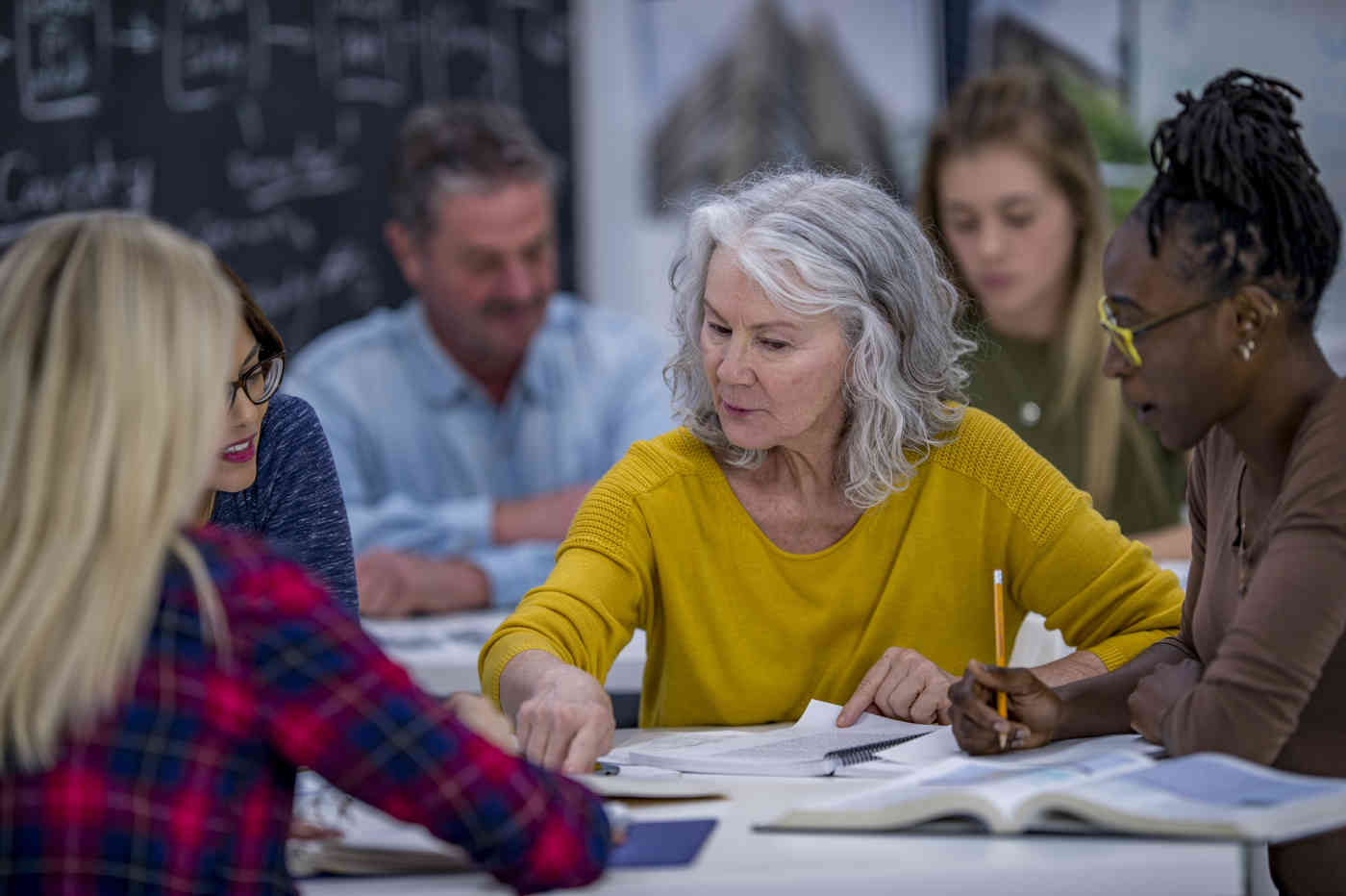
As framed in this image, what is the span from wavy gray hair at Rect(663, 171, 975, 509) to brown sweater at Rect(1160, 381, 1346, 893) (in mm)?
589

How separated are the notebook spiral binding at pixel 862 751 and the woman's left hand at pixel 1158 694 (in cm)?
26

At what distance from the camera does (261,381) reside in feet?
6.06

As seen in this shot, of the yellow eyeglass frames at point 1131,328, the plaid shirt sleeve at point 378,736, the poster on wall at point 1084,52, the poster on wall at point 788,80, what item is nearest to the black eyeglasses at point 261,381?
the plaid shirt sleeve at point 378,736

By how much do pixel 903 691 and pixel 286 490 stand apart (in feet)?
2.76

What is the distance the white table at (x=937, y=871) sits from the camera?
1.18 meters

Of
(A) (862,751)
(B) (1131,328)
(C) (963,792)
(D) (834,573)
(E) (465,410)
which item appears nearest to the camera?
(C) (963,792)

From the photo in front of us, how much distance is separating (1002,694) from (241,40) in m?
3.39

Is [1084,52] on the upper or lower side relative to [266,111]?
upper

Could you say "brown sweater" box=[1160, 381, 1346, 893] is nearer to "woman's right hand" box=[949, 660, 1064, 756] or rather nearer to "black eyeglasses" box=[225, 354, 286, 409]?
"woman's right hand" box=[949, 660, 1064, 756]

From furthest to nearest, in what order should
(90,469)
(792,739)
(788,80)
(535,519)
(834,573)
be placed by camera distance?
(788,80) < (535,519) < (834,573) < (792,739) < (90,469)

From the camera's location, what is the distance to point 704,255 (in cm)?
209

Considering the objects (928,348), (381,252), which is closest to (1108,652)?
(928,348)

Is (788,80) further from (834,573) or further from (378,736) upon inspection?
(378,736)

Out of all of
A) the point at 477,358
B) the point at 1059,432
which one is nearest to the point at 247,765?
the point at 1059,432
